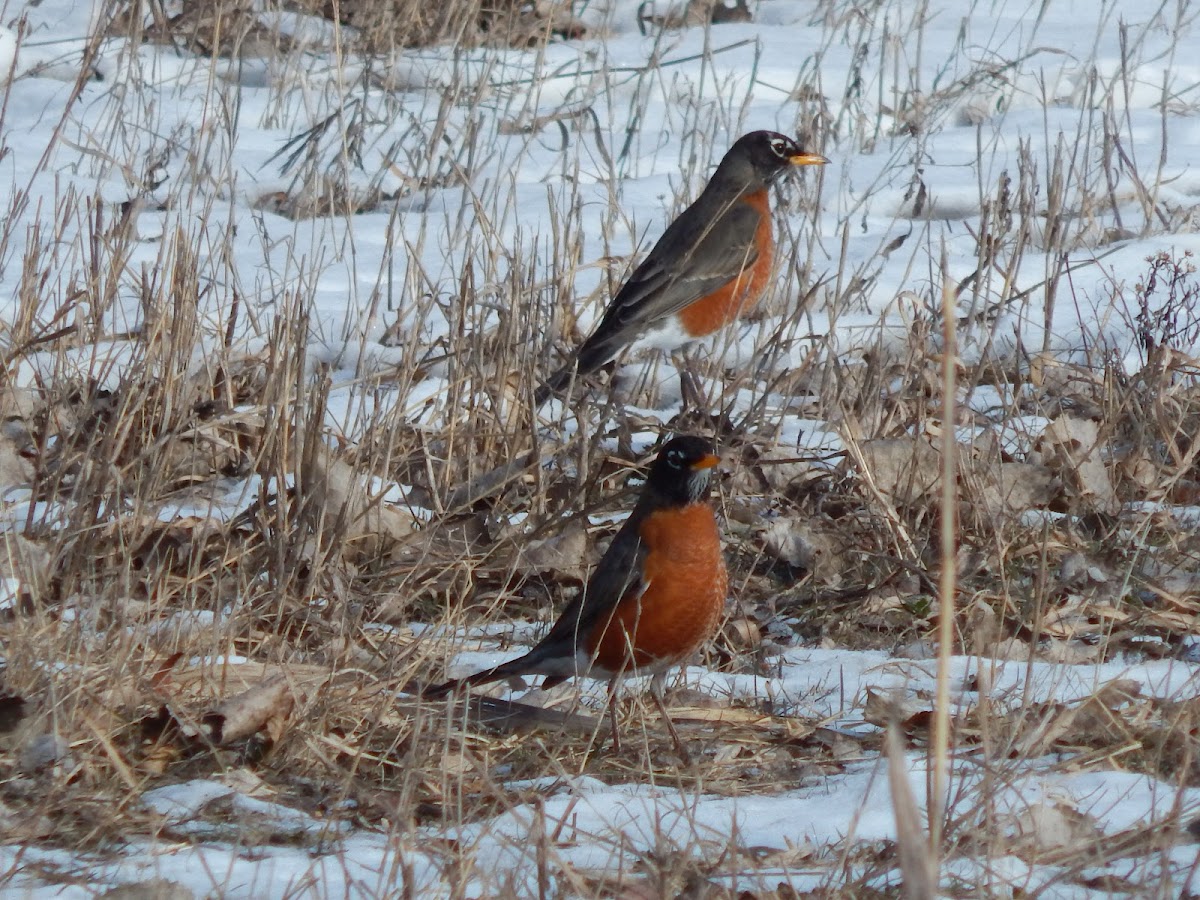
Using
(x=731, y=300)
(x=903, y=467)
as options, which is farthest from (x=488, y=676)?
(x=731, y=300)

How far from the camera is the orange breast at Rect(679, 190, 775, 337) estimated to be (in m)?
5.74

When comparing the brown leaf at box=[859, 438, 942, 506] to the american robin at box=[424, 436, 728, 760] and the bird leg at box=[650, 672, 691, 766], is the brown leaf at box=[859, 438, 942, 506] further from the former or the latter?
the bird leg at box=[650, 672, 691, 766]

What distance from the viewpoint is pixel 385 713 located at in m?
2.73

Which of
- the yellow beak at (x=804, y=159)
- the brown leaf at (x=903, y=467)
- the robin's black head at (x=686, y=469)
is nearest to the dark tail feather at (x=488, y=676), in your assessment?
the robin's black head at (x=686, y=469)

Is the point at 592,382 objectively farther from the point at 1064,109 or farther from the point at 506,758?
the point at 1064,109

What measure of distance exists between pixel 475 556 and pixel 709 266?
240 centimetres

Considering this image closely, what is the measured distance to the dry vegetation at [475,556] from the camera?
2535mm

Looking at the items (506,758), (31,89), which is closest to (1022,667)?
(506,758)

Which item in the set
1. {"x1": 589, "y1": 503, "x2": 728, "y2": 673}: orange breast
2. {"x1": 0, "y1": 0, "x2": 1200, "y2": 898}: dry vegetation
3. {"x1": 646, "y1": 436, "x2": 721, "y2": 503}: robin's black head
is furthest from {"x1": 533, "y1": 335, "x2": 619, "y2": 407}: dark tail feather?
{"x1": 589, "y1": 503, "x2": 728, "y2": 673}: orange breast

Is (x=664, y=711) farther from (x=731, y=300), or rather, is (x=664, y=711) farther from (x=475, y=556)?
(x=731, y=300)

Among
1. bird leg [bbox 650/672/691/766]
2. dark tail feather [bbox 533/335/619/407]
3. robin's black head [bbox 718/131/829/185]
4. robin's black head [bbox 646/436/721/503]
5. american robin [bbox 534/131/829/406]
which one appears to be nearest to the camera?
bird leg [bbox 650/672/691/766]

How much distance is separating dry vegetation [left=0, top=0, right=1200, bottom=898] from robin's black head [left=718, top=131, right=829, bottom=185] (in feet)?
3.39

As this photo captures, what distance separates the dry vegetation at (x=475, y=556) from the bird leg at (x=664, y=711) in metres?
0.05

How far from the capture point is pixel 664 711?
289 centimetres
